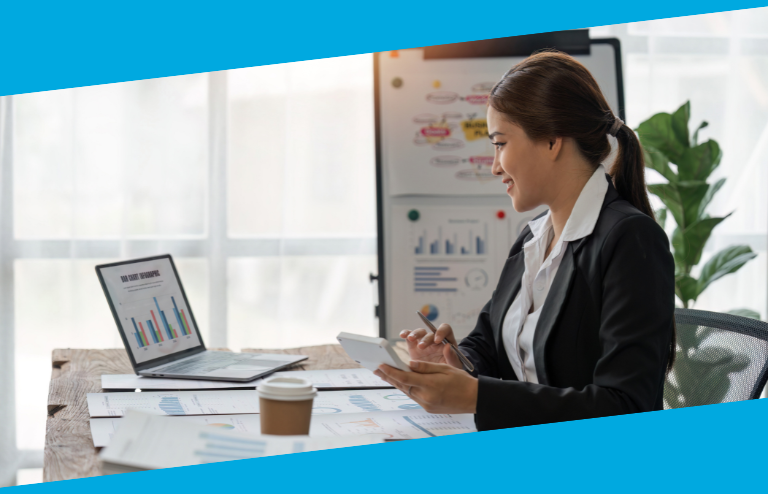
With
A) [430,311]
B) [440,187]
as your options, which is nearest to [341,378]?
[430,311]

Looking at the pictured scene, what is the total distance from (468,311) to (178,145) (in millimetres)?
1404

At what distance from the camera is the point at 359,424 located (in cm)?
109

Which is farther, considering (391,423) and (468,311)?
(468,311)

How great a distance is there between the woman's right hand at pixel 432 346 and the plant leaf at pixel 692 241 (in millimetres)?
1638

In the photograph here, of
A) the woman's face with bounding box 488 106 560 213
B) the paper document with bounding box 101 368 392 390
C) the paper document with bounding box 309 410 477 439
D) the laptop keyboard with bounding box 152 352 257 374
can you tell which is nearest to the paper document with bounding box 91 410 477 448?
the paper document with bounding box 309 410 477 439

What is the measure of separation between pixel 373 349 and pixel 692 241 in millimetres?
2037

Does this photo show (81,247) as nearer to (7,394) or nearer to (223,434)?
(7,394)

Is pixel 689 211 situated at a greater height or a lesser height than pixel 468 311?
greater

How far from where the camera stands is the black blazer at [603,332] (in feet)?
3.37

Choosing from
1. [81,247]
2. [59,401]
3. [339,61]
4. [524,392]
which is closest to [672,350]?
[524,392]

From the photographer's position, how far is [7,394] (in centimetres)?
284

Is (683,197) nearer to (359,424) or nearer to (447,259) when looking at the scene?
(447,259)

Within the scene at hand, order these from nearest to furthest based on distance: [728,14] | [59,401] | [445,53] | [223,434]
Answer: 1. [223,434]
2. [59,401]
3. [445,53]
4. [728,14]

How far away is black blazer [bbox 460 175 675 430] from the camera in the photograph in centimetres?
103
